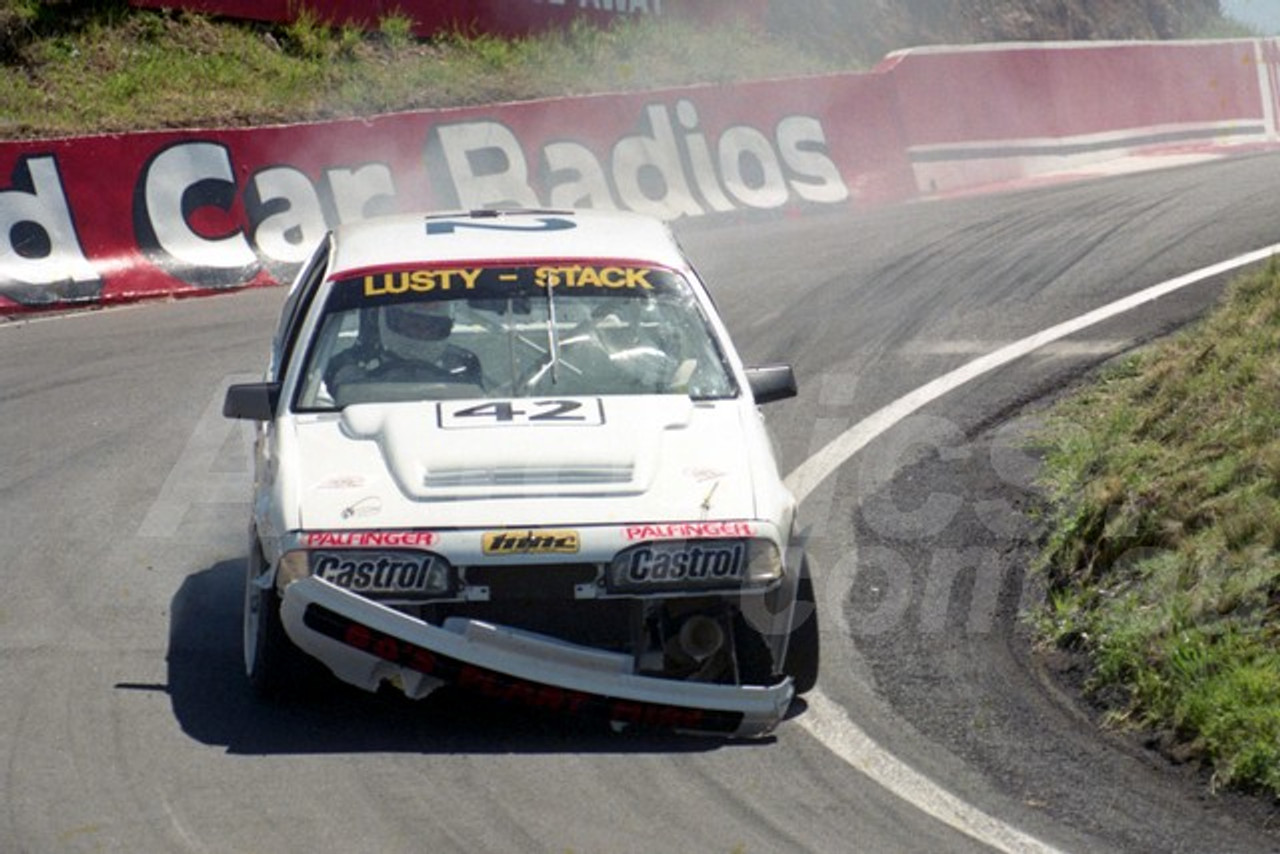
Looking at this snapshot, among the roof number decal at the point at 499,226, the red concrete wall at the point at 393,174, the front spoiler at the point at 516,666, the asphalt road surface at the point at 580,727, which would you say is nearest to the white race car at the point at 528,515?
the front spoiler at the point at 516,666

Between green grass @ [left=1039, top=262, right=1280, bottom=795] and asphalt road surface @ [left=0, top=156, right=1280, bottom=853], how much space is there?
0.57 ft

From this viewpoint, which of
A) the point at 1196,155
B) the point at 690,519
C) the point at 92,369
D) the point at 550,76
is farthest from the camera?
the point at 1196,155

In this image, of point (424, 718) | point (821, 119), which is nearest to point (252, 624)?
point (424, 718)

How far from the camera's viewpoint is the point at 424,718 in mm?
6508

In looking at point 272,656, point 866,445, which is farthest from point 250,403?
point 866,445

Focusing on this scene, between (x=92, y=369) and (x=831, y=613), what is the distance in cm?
618

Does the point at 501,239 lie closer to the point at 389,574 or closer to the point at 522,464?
the point at 522,464

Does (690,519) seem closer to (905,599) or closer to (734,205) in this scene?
(905,599)

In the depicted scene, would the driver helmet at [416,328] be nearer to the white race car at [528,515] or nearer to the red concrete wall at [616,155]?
the white race car at [528,515]

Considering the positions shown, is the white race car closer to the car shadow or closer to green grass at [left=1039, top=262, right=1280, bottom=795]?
the car shadow

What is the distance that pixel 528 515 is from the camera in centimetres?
634

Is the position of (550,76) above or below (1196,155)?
above

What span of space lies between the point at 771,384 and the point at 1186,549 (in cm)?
168

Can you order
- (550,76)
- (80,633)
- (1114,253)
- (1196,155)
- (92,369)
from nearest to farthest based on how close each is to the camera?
(80,633) < (92,369) < (1114,253) < (550,76) < (1196,155)
